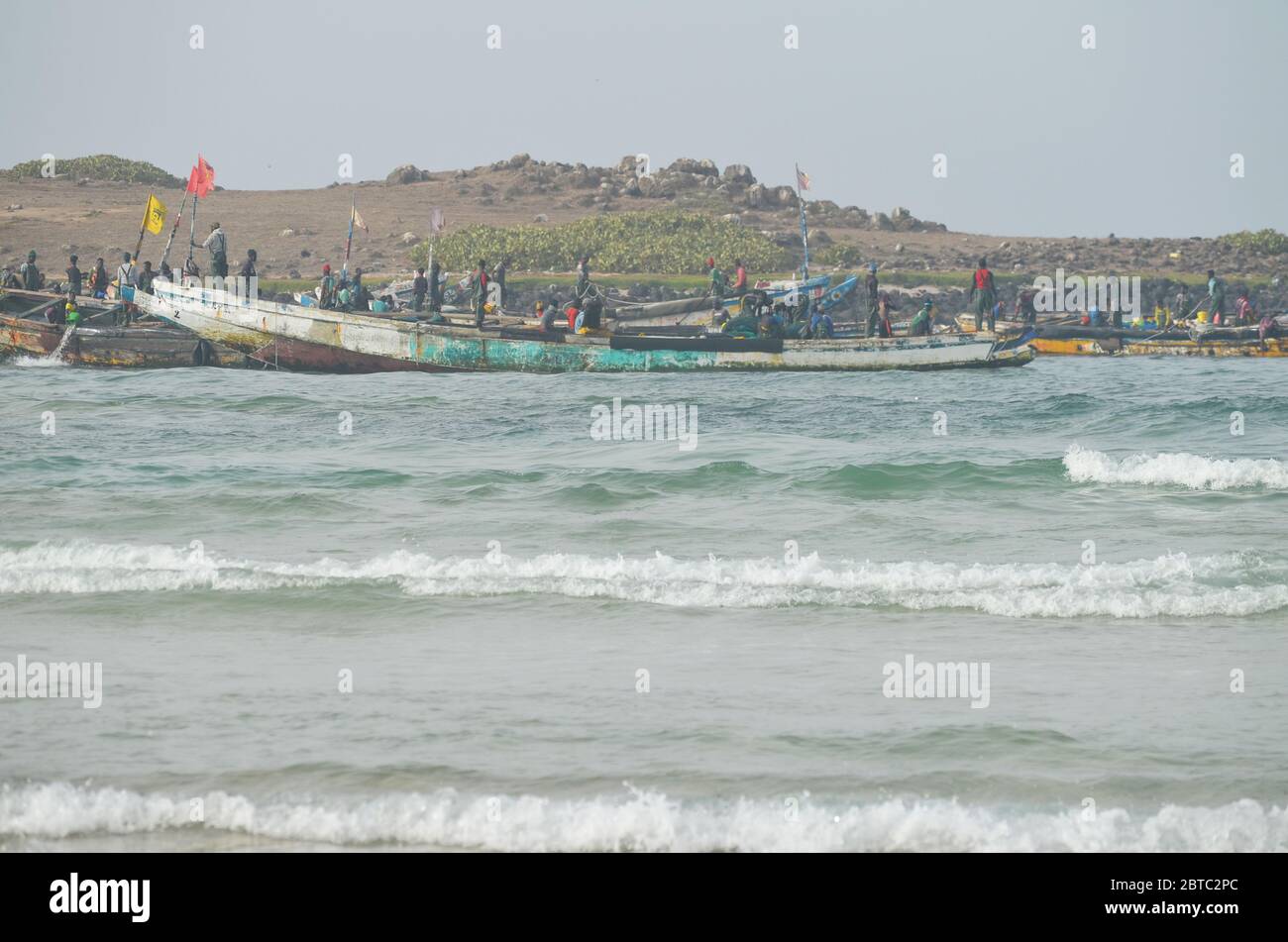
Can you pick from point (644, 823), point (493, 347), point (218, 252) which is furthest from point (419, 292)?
point (644, 823)

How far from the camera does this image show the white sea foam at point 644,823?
6.46 metres

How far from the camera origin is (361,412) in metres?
25.4

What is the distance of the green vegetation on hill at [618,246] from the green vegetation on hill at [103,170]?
20.6 m

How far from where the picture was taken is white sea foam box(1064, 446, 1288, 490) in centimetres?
1689

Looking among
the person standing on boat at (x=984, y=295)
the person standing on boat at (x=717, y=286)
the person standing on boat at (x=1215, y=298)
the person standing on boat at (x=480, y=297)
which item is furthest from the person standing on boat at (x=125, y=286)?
the person standing on boat at (x=1215, y=298)

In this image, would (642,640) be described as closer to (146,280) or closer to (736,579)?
(736,579)

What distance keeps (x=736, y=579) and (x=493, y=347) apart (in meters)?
21.8

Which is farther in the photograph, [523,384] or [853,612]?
[523,384]

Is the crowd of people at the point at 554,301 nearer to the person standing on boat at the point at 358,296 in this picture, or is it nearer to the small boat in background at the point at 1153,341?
the person standing on boat at the point at 358,296

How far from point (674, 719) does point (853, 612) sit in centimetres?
326

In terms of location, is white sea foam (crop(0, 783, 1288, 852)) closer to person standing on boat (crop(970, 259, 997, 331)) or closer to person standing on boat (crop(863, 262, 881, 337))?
person standing on boat (crop(863, 262, 881, 337))

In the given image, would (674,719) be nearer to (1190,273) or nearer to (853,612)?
(853,612)

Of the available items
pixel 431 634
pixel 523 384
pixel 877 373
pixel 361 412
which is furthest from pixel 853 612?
pixel 877 373

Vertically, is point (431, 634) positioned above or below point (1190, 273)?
below
